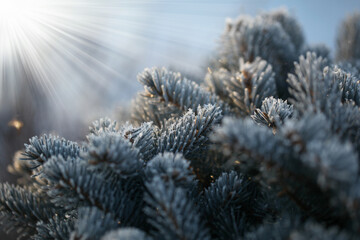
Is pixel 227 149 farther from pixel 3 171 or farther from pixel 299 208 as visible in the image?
pixel 3 171

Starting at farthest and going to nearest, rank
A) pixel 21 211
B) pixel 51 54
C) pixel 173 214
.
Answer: pixel 51 54 → pixel 21 211 → pixel 173 214

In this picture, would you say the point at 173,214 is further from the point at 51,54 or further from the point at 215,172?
the point at 51,54

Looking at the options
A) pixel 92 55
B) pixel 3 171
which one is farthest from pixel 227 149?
pixel 92 55

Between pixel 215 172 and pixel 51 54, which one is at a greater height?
pixel 51 54

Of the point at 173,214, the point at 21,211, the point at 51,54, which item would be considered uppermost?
the point at 51,54

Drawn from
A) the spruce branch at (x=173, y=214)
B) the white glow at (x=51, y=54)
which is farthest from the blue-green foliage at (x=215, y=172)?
the white glow at (x=51, y=54)

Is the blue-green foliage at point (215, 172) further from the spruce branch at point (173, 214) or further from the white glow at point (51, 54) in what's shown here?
the white glow at point (51, 54)

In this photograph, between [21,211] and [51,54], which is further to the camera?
[51,54]

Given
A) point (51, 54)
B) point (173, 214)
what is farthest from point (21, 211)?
point (51, 54)

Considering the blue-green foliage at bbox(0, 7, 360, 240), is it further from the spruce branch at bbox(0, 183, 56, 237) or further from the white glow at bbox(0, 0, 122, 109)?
the white glow at bbox(0, 0, 122, 109)
